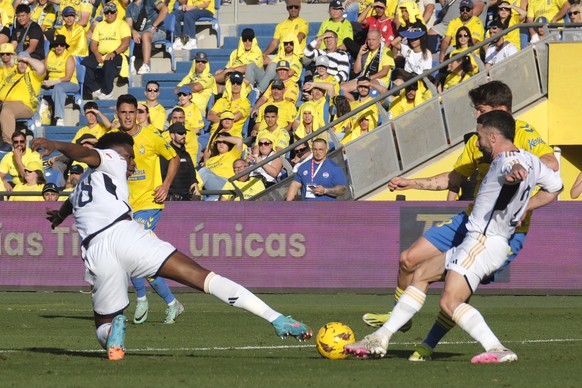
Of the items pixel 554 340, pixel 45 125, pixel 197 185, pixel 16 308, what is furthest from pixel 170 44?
pixel 554 340

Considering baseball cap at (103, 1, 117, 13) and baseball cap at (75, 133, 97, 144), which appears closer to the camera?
baseball cap at (75, 133, 97, 144)

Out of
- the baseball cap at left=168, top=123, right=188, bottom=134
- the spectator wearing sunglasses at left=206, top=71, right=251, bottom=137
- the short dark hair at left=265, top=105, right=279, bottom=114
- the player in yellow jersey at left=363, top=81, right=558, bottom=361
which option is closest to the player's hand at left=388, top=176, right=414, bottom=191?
the player in yellow jersey at left=363, top=81, right=558, bottom=361

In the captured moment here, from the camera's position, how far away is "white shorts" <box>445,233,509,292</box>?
29.8 feet

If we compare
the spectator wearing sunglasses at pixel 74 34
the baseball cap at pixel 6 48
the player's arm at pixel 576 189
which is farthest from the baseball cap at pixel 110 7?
the player's arm at pixel 576 189

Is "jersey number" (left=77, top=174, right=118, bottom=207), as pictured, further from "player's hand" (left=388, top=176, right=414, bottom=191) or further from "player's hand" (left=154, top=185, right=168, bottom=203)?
"player's hand" (left=154, top=185, right=168, bottom=203)

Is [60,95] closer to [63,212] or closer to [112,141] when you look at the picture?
[63,212]

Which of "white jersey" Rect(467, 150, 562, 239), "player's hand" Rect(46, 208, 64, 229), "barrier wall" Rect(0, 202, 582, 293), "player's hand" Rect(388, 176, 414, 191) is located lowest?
"barrier wall" Rect(0, 202, 582, 293)

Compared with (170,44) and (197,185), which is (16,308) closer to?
(197,185)

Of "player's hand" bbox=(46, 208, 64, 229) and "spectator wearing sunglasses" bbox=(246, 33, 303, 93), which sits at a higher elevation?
"player's hand" bbox=(46, 208, 64, 229)

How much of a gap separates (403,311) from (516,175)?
137cm

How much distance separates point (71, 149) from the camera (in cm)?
924

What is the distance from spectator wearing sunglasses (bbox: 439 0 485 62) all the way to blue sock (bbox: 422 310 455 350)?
42.9 ft

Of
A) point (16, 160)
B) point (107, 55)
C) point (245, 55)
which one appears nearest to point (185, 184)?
point (16, 160)

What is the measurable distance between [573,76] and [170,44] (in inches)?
349
